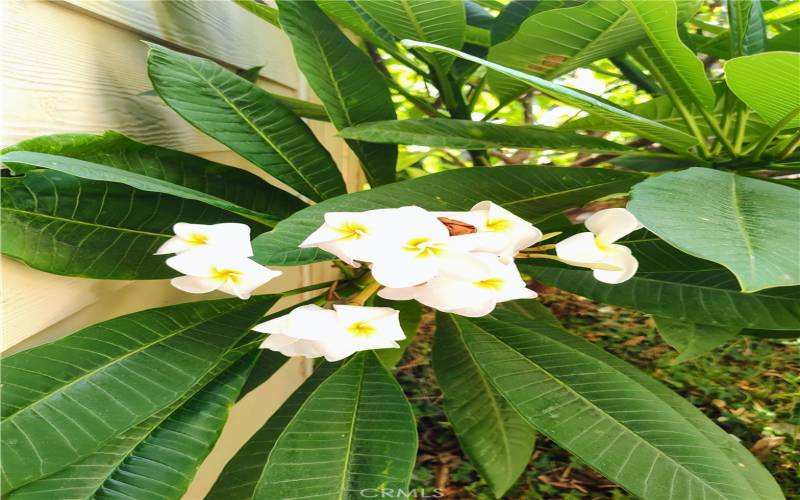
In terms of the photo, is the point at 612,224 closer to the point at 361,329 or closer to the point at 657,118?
the point at 361,329

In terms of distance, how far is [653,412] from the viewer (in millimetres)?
565

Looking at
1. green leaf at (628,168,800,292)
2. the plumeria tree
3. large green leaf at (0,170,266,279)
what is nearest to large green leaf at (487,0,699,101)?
the plumeria tree

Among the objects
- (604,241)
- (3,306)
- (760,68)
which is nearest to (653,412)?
(604,241)

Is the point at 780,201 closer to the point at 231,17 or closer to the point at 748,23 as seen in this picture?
the point at 748,23

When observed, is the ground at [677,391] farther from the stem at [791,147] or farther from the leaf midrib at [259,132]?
the leaf midrib at [259,132]

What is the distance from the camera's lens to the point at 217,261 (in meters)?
0.45

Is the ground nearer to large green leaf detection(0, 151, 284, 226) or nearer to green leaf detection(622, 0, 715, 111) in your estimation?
green leaf detection(622, 0, 715, 111)

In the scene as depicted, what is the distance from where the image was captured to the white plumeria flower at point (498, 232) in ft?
1.42

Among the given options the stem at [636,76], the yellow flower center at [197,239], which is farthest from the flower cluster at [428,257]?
the stem at [636,76]

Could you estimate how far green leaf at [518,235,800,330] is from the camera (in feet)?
2.20

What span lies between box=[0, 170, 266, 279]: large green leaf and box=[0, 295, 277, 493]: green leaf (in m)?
0.09

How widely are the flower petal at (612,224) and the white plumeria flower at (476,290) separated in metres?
0.12

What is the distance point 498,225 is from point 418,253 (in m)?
0.10

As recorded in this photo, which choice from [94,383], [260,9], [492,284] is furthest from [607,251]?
[260,9]
